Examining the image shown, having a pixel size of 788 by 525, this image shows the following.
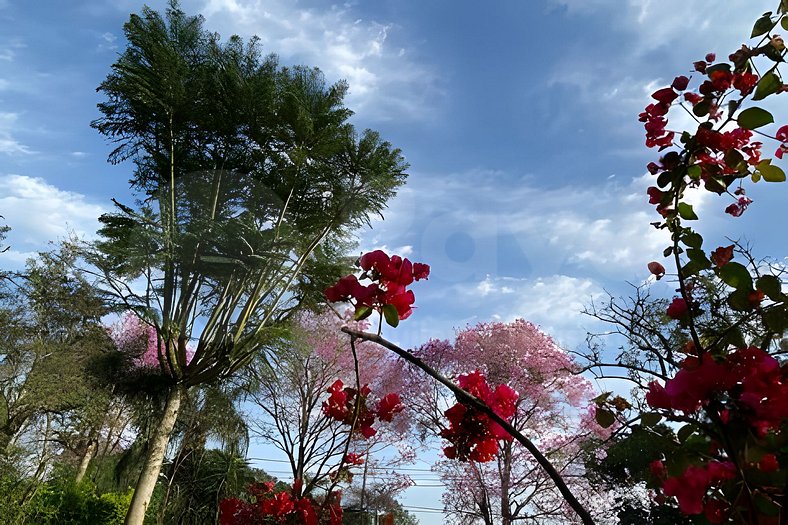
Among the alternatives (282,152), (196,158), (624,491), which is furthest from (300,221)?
(624,491)

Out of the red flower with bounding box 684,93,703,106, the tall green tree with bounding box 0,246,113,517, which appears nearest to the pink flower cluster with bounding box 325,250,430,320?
the red flower with bounding box 684,93,703,106

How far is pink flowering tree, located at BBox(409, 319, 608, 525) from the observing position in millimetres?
8617

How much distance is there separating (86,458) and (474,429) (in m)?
14.4

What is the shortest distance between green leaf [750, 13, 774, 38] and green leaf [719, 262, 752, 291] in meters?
0.52

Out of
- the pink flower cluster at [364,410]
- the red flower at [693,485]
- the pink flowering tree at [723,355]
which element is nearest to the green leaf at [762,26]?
the pink flowering tree at [723,355]

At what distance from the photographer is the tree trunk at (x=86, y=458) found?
12155mm

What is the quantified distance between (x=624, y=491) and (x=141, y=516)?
6.81 metres

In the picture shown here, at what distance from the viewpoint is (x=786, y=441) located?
2.30 ft

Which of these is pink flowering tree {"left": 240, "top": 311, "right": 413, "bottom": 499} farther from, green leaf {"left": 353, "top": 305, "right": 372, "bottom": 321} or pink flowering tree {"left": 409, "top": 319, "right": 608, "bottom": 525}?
green leaf {"left": 353, "top": 305, "right": 372, "bottom": 321}

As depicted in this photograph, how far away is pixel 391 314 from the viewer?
1.00 metres

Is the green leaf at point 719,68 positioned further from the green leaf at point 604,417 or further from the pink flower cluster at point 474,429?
the pink flower cluster at point 474,429

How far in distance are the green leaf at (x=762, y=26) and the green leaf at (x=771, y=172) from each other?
10.4 inches

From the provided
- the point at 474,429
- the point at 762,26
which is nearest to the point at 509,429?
the point at 474,429

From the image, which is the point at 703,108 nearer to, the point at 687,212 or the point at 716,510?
the point at 687,212
